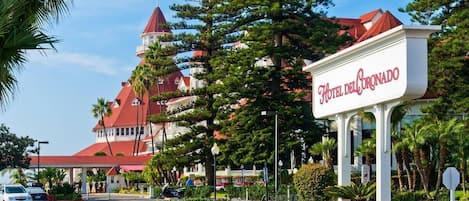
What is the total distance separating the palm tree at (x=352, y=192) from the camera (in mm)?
26531

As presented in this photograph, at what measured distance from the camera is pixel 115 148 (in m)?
107

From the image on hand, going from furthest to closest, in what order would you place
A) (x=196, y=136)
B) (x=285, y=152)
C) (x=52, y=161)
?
(x=52, y=161), (x=196, y=136), (x=285, y=152)

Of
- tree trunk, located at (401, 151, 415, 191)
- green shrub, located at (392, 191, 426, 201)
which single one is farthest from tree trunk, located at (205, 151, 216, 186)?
green shrub, located at (392, 191, 426, 201)

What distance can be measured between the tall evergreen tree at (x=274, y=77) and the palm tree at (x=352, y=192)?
21.3 meters

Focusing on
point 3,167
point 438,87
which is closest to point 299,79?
point 438,87

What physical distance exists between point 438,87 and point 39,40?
36476 mm

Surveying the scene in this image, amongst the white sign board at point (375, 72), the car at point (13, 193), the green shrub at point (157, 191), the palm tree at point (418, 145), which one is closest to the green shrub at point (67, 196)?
the green shrub at point (157, 191)

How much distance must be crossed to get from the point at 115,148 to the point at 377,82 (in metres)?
86.6

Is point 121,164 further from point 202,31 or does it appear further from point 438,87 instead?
point 438,87

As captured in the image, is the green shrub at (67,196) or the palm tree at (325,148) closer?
the palm tree at (325,148)

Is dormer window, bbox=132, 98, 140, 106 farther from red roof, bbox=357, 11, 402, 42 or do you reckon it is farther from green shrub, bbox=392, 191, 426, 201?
green shrub, bbox=392, 191, 426, 201

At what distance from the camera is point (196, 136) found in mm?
56281

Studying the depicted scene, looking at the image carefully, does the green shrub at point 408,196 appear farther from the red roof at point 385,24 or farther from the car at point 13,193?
the red roof at point 385,24

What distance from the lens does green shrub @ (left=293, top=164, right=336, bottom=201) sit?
30.2 metres
